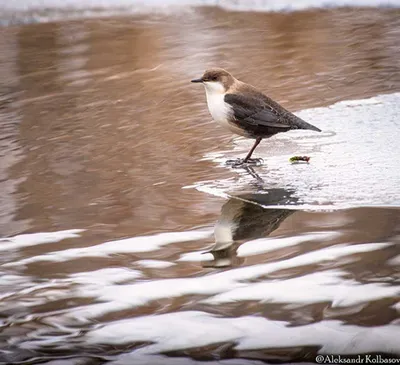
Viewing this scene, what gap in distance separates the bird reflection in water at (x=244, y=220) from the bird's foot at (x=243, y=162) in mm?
566

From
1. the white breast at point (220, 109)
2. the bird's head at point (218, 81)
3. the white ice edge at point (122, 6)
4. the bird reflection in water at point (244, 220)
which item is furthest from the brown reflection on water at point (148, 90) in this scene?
the white ice edge at point (122, 6)

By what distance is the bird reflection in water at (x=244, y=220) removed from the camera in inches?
148

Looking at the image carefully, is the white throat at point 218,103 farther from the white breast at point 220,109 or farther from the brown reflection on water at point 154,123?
the brown reflection on water at point 154,123

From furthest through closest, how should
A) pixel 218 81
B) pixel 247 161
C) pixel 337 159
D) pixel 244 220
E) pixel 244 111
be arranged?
pixel 218 81
pixel 244 111
pixel 247 161
pixel 337 159
pixel 244 220

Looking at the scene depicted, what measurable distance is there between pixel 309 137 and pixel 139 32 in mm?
4465

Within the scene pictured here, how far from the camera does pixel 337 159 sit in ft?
16.7

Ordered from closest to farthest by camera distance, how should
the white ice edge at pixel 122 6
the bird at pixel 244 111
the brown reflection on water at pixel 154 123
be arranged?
the brown reflection on water at pixel 154 123
the bird at pixel 244 111
the white ice edge at pixel 122 6

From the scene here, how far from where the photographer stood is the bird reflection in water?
3.75m

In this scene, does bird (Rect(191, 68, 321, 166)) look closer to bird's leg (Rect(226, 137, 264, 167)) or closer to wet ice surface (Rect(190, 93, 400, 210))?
bird's leg (Rect(226, 137, 264, 167))

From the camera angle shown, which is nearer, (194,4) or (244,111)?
(244,111)

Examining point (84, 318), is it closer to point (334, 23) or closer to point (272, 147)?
point (272, 147)

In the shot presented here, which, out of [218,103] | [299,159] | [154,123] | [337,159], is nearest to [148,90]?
[154,123]

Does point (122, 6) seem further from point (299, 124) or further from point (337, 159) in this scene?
point (337, 159)

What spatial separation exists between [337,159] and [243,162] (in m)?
0.52
